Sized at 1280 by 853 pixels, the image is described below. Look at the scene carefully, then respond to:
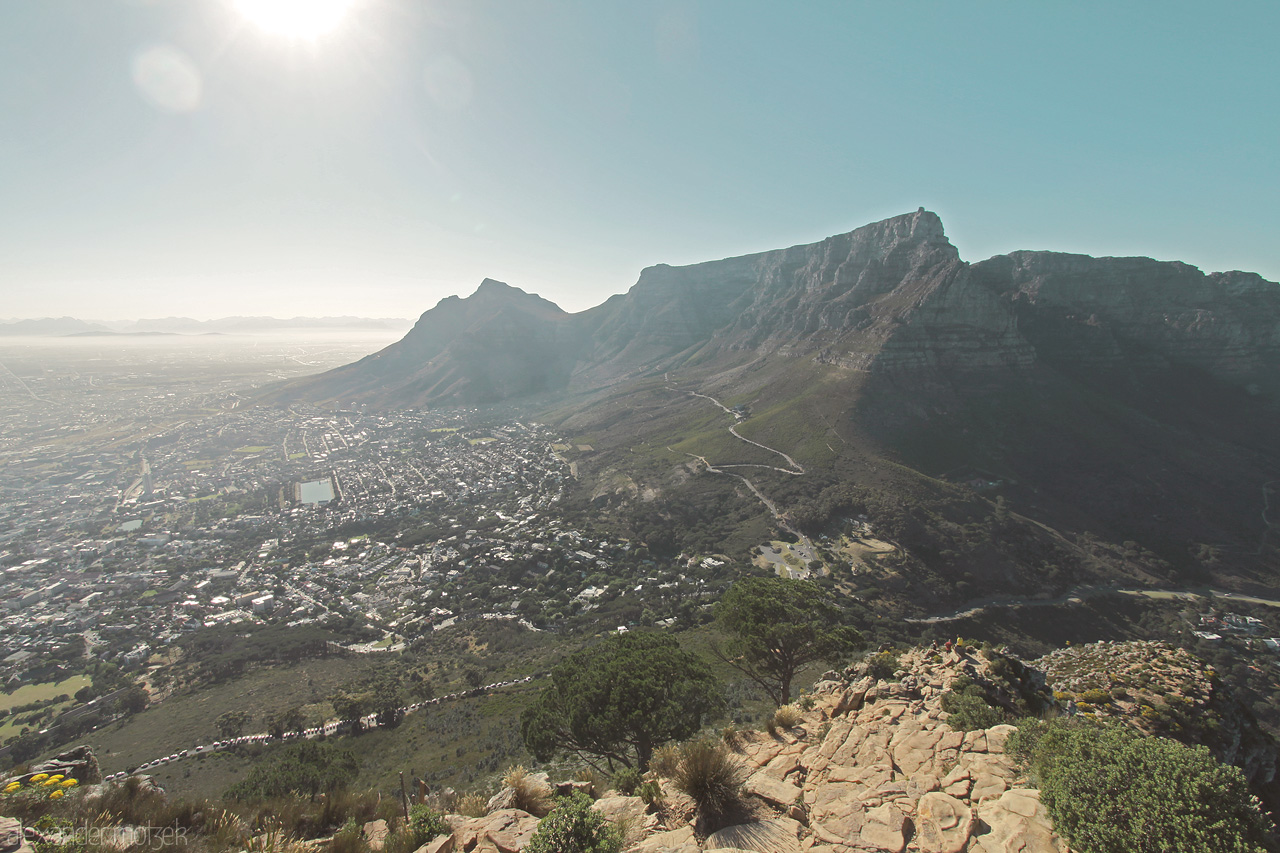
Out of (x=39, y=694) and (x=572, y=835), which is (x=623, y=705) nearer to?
(x=572, y=835)

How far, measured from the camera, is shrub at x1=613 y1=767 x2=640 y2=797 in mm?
12396

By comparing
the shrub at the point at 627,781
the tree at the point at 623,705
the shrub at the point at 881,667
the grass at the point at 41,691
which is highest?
the shrub at the point at 627,781

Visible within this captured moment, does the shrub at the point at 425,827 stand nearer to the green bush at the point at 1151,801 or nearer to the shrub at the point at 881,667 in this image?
the green bush at the point at 1151,801

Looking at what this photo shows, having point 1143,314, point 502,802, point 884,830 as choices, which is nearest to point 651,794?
point 502,802

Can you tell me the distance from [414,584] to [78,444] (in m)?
162

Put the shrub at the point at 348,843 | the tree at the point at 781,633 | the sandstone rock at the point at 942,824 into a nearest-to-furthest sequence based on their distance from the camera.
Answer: the sandstone rock at the point at 942,824, the shrub at the point at 348,843, the tree at the point at 781,633

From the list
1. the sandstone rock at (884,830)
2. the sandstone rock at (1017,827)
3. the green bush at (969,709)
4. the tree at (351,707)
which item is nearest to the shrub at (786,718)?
the green bush at (969,709)

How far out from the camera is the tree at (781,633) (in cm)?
2120

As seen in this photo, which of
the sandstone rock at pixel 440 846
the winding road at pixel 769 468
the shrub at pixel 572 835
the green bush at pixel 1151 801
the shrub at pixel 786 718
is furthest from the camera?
the winding road at pixel 769 468

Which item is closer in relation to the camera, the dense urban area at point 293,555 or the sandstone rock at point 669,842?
the sandstone rock at point 669,842

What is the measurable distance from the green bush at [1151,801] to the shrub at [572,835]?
298 inches

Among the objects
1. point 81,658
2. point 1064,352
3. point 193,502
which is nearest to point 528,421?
point 193,502

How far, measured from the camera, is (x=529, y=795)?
1155 centimetres

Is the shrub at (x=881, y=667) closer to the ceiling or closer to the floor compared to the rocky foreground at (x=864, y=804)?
closer to the floor
